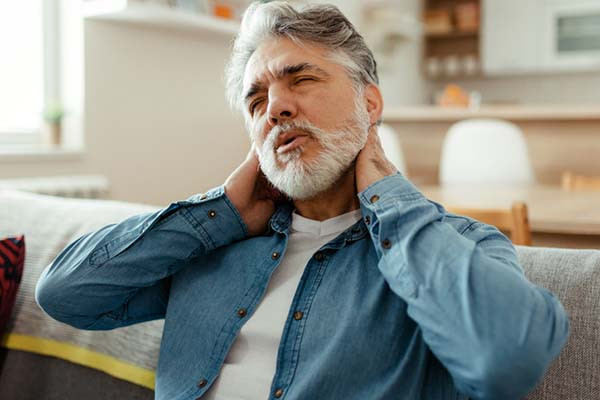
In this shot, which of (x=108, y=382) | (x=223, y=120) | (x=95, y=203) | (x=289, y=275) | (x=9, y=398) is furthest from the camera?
(x=223, y=120)

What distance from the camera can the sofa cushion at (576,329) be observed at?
918mm

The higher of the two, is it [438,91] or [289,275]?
[438,91]

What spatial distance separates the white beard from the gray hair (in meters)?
0.11

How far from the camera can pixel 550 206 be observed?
2047mm

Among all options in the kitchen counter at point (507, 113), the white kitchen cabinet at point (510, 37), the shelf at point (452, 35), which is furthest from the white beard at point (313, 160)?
the shelf at point (452, 35)

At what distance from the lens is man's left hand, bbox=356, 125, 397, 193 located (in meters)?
1.03

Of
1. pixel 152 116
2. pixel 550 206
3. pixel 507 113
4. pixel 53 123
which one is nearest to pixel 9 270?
pixel 550 206

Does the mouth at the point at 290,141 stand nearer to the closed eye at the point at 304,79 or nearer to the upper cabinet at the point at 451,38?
the closed eye at the point at 304,79

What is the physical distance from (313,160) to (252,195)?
182 millimetres

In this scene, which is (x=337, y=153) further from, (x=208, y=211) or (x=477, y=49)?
(x=477, y=49)

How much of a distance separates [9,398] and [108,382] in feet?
0.95

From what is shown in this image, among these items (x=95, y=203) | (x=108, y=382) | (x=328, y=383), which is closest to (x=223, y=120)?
(x=95, y=203)

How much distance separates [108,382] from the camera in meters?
1.32

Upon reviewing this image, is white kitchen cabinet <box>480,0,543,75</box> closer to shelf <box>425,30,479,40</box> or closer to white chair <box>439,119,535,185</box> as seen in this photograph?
shelf <box>425,30,479,40</box>
